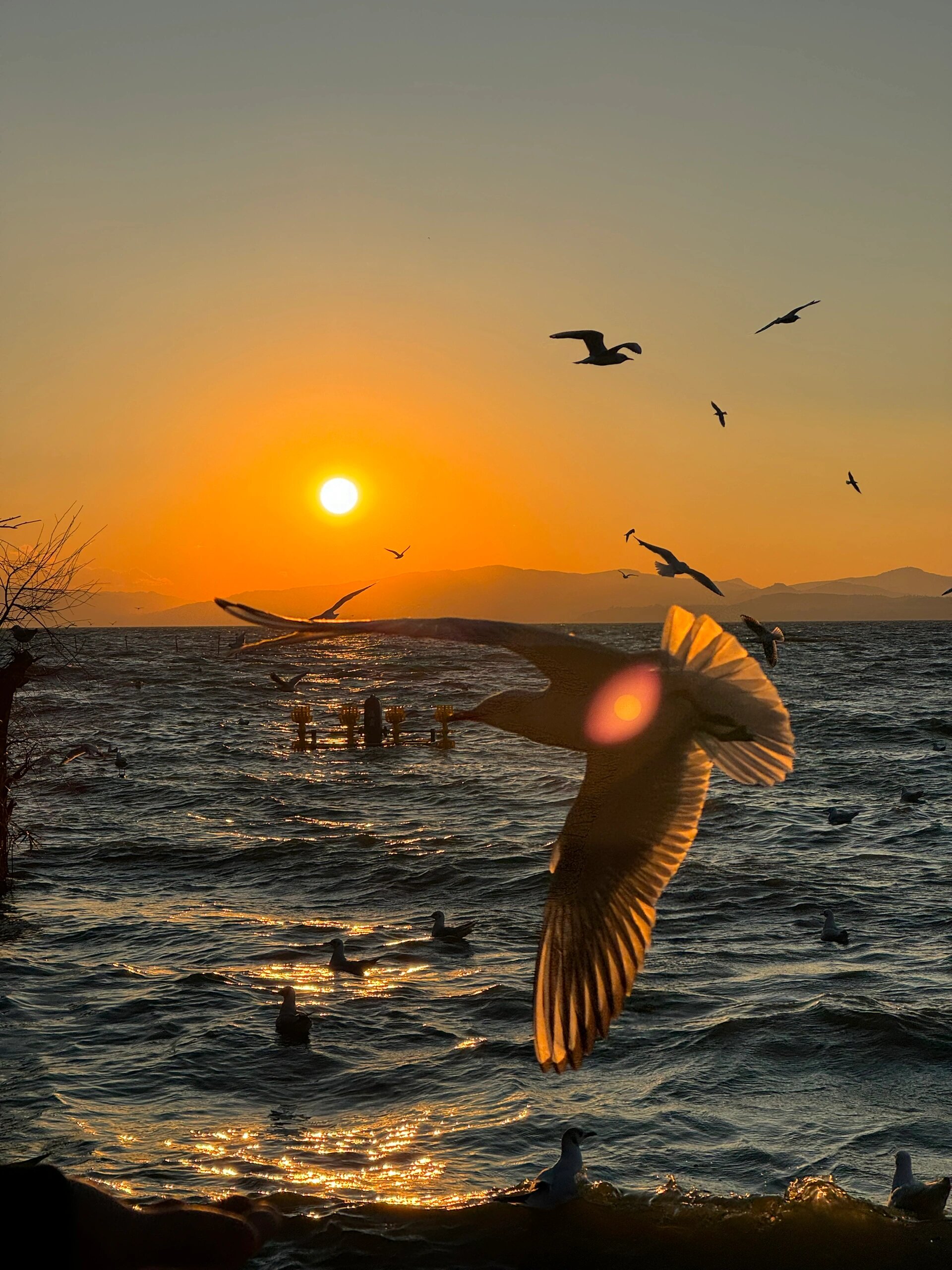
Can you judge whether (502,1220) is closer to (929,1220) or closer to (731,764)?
(929,1220)

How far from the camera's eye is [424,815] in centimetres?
2377

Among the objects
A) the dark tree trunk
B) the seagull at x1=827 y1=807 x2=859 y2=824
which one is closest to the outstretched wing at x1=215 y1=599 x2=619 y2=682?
the dark tree trunk

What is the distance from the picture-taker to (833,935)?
44.7 ft

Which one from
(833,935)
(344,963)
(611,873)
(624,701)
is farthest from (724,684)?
(833,935)

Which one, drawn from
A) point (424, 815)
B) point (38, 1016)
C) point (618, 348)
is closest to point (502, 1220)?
point (38, 1016)

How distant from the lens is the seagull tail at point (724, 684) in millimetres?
4664

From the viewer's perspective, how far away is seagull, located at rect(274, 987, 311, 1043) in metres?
10.7

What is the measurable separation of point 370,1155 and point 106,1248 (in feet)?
19.0

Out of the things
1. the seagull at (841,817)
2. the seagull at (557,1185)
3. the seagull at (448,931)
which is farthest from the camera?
the seagull at (841,817)

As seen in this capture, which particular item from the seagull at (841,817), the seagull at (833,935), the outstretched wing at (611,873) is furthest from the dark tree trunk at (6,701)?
the seagull at (841,817)

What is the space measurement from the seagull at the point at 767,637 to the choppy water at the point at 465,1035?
3470mm

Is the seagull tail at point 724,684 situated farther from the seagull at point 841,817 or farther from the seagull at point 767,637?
the seagull at point 841,817

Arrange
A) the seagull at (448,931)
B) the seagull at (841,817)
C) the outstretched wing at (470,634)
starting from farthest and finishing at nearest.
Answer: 1. the seagull at (841,817)
2. the seagull at (448,931)
3. the outstretched wing at (470,634)

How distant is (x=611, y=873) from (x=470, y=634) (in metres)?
1.97
